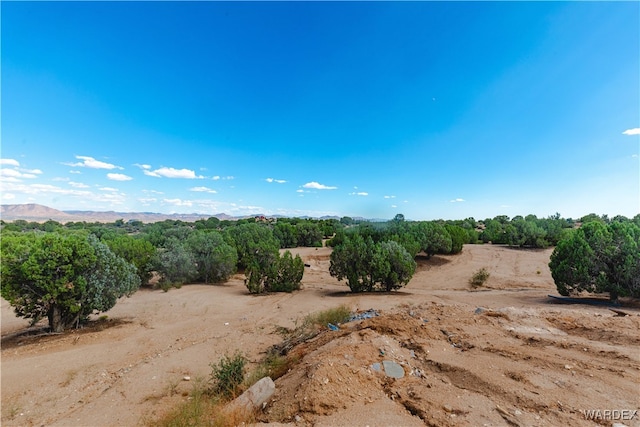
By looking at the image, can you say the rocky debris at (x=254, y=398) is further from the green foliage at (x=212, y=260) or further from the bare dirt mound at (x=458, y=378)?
the green foliage at (x=212, y=260)

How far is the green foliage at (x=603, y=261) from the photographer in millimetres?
11875

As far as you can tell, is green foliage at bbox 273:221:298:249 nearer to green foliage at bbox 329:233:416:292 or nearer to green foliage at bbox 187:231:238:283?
green foliage at bbox 187:231:238:283

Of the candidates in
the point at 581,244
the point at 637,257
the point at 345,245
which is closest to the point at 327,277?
the point at 345,245

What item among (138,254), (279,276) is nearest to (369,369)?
(279,276)

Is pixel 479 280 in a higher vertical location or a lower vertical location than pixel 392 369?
lower

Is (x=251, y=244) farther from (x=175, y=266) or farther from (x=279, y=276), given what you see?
(x=279, y=276)

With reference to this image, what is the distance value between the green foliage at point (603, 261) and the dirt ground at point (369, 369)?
1300 millimetres

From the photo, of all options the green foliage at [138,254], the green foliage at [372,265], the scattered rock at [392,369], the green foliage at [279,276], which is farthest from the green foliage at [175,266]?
the scattered rock at [392,369]

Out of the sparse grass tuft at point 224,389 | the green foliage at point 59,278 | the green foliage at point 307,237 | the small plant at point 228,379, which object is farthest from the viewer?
the green foliage at point 307,237

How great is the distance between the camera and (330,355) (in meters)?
5.84

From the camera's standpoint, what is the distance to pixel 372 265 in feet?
56.4

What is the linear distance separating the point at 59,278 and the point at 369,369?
11.7 metres

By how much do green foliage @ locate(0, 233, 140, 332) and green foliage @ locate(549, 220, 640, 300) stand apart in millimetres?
19705

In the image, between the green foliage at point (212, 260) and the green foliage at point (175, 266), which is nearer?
the green foliage at point (175, 266)
